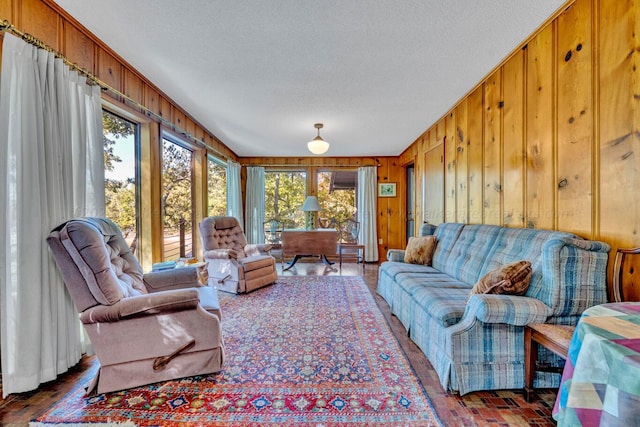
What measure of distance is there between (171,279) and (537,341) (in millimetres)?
2407

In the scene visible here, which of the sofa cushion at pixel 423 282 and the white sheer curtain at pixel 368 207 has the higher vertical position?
the white sheer curtain at pixel 368 207

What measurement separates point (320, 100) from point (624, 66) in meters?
2.23

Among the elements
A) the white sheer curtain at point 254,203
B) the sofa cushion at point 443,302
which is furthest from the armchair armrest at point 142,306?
the white sheer curtain at point 254,203

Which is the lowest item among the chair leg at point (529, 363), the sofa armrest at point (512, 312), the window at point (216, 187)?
the chair leg at point (529, 363)

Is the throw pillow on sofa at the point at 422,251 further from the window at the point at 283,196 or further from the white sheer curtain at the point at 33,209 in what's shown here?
the window at the point at 283,196

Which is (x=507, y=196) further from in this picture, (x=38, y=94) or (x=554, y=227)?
(x=38, y=94)

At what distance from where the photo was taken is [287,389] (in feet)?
5.04

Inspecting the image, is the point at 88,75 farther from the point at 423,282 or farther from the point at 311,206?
the point at 311,206

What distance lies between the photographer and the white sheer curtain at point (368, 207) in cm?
550

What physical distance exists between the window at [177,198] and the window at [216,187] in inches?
16.9

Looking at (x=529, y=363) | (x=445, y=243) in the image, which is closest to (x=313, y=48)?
(x=445, y=243)

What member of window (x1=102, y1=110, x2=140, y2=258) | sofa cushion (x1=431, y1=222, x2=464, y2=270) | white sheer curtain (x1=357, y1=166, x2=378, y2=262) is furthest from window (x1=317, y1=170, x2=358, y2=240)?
window (x1=102, y1=110, x2=140, y2=258)

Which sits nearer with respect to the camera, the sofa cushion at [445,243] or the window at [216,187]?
the sofa cushion at [445,243]

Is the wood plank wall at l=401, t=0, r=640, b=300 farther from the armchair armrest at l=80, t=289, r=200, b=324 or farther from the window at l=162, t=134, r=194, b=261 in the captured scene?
the window at l=162, t=134, r=194, b=261
